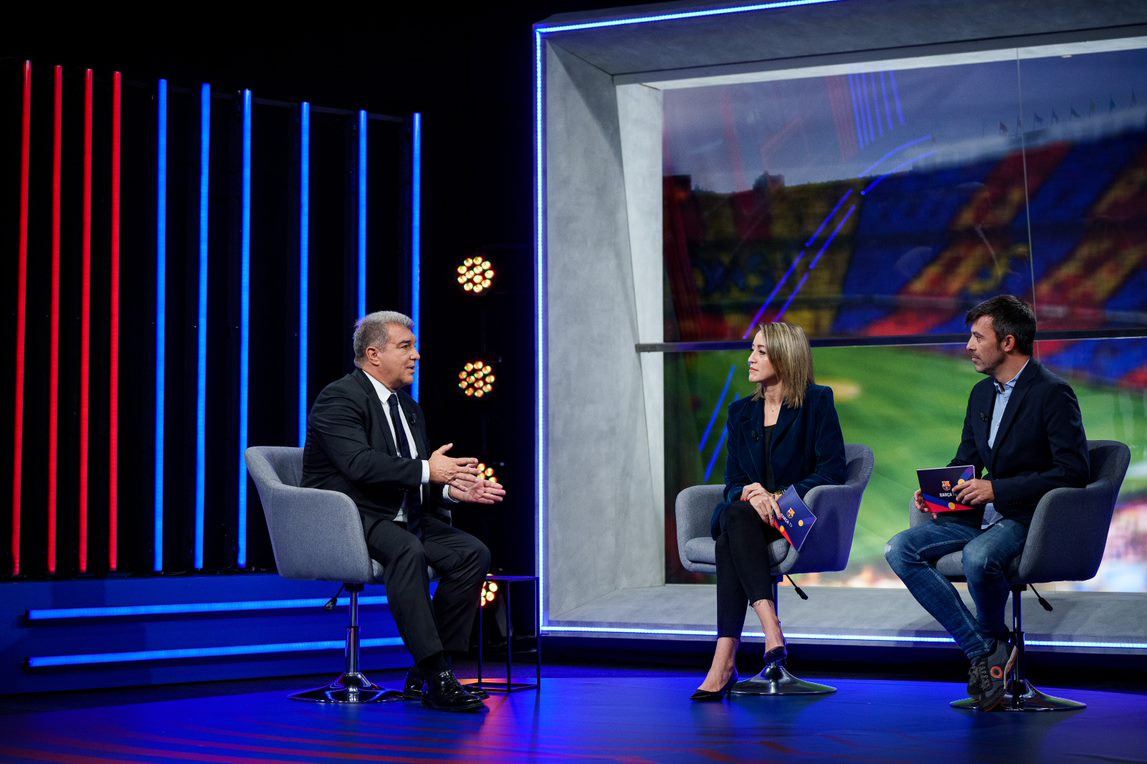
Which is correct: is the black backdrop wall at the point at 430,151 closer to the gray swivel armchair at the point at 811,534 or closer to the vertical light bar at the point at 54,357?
the vertical light bar at the point at 54,357

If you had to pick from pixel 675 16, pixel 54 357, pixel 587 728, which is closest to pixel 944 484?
pixel 587 728

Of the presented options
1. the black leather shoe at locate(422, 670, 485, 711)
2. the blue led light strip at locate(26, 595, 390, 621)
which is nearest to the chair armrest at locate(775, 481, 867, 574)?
the black leather shoe at locate(422, 670, 485, 711)

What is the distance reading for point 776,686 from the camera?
15.6ft

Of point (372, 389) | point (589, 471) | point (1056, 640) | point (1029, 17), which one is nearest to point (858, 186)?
point (1029, 17)

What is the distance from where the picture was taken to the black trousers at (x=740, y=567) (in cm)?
470

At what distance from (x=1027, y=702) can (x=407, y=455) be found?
7.25 ft

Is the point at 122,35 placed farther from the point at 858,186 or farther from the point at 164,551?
the point at 858,186

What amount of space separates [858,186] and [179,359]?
10.5 feet

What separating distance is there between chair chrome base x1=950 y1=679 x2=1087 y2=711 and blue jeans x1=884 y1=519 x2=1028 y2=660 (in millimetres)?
155

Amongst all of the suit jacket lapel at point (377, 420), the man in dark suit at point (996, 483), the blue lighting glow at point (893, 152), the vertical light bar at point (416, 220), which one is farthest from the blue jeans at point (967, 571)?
the vertical light bar at point (416, 220)

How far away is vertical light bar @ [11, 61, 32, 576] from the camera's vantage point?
5.25 meters

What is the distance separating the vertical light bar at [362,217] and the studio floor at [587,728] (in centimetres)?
190

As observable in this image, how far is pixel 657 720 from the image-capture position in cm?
415

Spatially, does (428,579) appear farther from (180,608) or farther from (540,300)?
(540,300)
